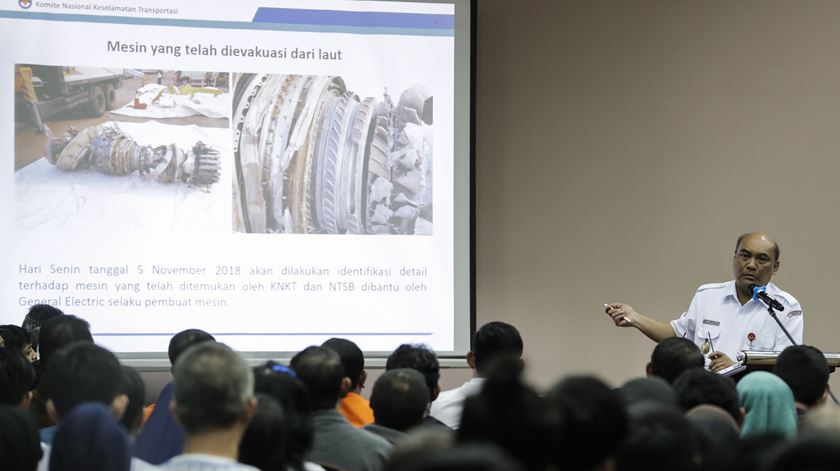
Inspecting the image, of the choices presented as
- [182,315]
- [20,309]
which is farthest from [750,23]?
[20,309]

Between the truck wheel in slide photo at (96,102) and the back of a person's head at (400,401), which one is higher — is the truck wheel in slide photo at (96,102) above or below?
above

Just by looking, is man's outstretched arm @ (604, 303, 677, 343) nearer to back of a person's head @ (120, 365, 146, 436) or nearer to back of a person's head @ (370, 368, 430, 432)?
back of a person's head @ (370, 368, 430, 432)

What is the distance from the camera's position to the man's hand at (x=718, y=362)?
4.11m

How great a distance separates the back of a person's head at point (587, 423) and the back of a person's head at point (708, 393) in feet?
3.43

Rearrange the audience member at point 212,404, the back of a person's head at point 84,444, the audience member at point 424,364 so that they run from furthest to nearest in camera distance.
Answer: the audience member at point 424,364
the audience member at point 212,404
the back of a person's head at point 84,444

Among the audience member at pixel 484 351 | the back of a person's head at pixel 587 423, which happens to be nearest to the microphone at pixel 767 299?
the audience member at pixel 484 351

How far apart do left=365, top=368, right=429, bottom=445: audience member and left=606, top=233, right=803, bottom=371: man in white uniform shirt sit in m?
1.84

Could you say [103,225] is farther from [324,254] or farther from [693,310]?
[693,310]

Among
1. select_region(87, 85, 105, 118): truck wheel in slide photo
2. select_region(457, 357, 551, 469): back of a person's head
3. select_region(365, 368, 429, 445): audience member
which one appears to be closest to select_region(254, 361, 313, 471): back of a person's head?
select_region(365, 368, 429, 445): audience member

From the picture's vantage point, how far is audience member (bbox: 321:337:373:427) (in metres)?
3.28

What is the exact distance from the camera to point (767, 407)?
9.09 ft

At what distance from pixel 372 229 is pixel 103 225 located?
1319 millimetres

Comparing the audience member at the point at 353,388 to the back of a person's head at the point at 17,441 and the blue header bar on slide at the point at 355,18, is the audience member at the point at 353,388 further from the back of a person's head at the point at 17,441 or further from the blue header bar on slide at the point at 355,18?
the blue header bar on slide at the point at 355,18

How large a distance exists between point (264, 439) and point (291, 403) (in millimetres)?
221
